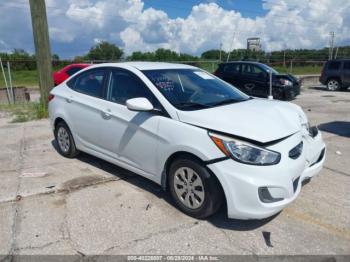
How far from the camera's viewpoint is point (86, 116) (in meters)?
4.73

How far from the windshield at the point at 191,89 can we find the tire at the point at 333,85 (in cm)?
1550

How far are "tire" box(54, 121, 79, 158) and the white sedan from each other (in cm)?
43

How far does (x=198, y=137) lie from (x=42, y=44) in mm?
7379

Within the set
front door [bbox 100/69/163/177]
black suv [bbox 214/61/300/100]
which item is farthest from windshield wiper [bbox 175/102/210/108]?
black suv [bbox 214/61/300/100]

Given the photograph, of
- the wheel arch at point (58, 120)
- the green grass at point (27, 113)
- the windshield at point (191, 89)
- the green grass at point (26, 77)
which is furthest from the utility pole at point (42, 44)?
the green grass at point (26, 77)

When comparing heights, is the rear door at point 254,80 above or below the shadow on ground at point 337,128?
above

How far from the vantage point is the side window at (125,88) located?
154 inches

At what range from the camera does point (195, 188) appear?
338 cm

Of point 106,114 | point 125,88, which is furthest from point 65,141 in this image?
point 125,88

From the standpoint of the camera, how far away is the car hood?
3.18 meters

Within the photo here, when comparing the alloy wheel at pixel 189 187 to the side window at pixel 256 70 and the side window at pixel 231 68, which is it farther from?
the side window at pixel 231 68

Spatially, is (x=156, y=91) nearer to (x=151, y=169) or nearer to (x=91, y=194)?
(x=151, y=169)

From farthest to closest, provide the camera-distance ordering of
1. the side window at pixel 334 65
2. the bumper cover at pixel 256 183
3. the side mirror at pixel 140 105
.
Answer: the side window at pixel 334 65 → the side mirror at pixel 140 105 → the bumper cover at pixel 256 183

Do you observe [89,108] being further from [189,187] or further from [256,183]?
[256,183]
